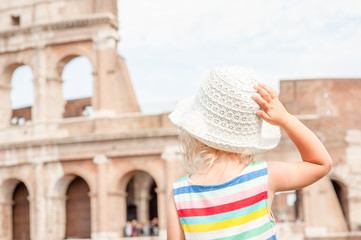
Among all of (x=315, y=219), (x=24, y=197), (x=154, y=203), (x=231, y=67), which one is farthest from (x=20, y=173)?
(x=231, y=67)

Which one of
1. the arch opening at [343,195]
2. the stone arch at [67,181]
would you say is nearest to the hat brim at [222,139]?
the stone arch at [67,181]

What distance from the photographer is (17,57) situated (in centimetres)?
2153

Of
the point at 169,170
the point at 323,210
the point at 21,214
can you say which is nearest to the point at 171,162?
the point at 169,170

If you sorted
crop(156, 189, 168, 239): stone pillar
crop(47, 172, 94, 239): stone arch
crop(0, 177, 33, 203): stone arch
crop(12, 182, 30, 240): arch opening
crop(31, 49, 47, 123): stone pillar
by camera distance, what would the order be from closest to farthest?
crop(156, 189, 168, 239): stone pillar < crop(47, 172, 94, 239): stone arch < crop(31, 49, 47, 123): stone pillar < crop(0, 177, 33, 203): stone arch < crop(12, 182, 30, 240): arch opening

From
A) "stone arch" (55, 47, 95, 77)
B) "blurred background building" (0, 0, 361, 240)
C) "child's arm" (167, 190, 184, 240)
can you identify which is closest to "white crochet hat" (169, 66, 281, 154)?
"child's arm" (167, 190, 184, 240)

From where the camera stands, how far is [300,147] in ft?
6.23

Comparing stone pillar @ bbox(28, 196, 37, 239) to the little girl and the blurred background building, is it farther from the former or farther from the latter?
the little girl

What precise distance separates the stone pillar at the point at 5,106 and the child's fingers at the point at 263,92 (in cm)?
2054

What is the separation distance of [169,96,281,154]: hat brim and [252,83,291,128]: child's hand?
99 mm

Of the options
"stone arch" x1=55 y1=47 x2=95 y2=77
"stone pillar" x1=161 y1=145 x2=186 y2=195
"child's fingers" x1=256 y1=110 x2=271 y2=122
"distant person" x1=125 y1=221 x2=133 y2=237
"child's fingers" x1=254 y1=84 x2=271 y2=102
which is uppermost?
"stone arch" x1=55 y1=47 x2=95 y2=77

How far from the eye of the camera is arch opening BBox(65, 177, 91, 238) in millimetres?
21406

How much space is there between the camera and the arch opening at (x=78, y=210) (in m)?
21.4

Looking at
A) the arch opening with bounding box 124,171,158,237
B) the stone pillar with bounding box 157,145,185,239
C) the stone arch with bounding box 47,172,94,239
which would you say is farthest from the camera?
the arch opening with bounding box 124,171,158,237

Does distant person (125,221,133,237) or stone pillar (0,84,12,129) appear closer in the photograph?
distant person (125,221,133,237)
